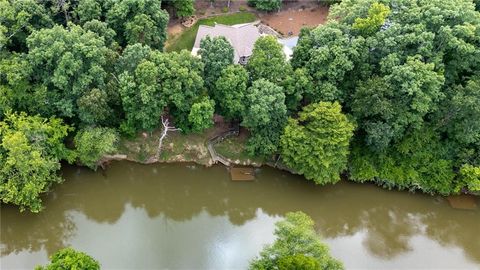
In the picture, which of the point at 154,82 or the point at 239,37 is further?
the point at 239,37

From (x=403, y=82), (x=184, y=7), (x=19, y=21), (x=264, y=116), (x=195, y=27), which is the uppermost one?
(x=19, y=21)

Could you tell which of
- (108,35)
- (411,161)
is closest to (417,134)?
(411,161)

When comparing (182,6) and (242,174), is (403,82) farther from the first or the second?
(182,6)

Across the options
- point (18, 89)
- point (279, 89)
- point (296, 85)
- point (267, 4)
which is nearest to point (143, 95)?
point (18, 89)

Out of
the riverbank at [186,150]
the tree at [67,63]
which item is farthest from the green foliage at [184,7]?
the riverbank at [186,150]

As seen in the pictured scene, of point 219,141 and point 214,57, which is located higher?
point 214,57

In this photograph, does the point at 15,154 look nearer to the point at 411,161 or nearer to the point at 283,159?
the point at 283,159
